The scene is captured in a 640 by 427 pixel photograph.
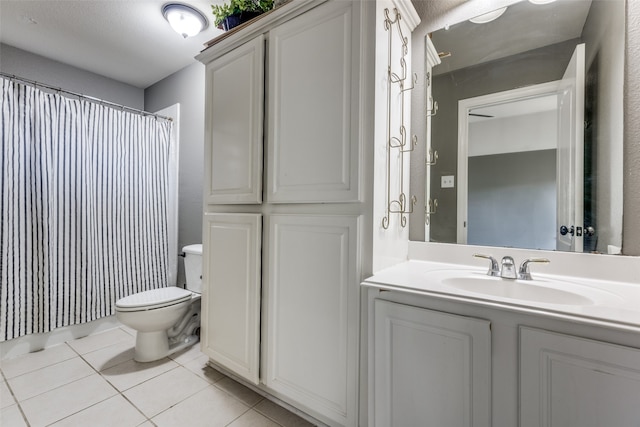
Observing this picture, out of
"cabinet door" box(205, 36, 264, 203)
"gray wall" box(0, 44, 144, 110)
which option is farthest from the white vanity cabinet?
"gray wall" box(0, 44, 144, 110)

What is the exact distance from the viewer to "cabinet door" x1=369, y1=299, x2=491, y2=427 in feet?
2.77

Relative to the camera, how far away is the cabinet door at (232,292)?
145cm

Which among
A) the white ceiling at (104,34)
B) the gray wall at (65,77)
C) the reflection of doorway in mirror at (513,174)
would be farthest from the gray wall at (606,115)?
the gray wall at (65,77)

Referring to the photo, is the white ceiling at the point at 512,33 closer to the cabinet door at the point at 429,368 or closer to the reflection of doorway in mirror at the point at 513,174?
the reflection of doorway in mirror at the point at 513,174

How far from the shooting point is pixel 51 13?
1.93 m

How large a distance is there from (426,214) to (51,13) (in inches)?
111

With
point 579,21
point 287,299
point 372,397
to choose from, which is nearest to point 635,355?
point 372,397

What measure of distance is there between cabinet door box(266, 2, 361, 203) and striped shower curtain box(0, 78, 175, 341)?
1769 millimetres

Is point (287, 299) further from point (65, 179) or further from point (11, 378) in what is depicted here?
point (65, 179)

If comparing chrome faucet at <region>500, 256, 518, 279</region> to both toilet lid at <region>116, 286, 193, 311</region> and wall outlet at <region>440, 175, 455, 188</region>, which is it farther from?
toilet lid at <region>116, 286, 193, 311</region>

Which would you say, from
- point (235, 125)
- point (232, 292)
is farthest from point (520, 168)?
point (232, 292)

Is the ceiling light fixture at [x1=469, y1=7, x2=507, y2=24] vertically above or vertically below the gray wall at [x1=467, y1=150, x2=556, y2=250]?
above

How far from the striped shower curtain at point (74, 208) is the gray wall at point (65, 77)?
635 millimetres

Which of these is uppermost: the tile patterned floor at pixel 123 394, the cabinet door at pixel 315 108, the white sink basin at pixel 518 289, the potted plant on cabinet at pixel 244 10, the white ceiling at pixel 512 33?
the potted plant on cabinet at pixel 244 10
